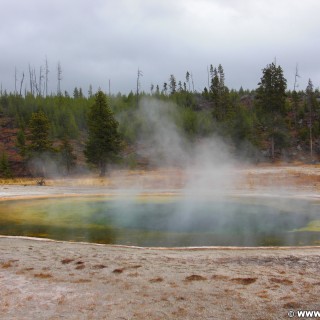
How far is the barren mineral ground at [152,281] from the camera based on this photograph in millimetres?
5785

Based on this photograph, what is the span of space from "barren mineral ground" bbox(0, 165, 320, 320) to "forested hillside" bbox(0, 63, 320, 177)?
93.2 ft

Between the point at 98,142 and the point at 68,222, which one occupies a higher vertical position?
the point at 98,142

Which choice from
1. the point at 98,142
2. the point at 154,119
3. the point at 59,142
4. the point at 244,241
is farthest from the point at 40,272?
the point at 154,119

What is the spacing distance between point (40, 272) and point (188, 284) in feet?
10.0

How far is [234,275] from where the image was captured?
7.45m

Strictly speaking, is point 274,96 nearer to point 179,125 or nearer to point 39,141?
point 179,125

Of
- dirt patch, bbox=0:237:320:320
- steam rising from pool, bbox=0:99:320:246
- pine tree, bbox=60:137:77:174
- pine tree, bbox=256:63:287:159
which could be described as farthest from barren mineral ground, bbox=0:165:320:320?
pine tree, bbox=256:63:287:159

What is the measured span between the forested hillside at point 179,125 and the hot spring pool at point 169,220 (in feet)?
59.0

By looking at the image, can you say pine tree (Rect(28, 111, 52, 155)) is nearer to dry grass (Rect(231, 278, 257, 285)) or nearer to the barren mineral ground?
the barren mineral ground

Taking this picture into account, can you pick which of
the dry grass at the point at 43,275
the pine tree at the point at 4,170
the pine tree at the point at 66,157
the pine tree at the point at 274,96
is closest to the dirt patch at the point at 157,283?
the dry grass at the point at 43,275

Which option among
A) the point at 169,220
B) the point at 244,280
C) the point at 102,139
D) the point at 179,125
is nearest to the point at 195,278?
the point at 244,280

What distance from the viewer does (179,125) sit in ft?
181

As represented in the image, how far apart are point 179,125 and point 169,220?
40.7 metres

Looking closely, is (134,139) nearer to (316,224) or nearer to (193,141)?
(193,141)
